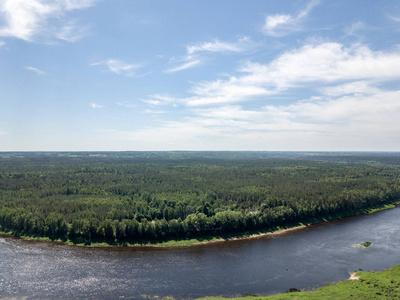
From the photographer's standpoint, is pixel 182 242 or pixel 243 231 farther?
pixel 243 231

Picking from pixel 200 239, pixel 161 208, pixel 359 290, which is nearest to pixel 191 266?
pixel 200 239

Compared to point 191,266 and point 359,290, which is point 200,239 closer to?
point 191,266

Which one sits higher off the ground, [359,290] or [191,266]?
[359,290]

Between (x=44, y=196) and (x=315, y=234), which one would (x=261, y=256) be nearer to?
(x=315, y=234)

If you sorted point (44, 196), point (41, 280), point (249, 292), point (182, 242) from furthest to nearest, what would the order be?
point (44, 196)
point (182, 242)
point (41, 280)
point (249, 292)

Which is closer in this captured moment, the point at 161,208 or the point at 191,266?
the point at 191,266

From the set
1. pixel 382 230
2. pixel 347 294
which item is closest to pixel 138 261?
pixel 347 294

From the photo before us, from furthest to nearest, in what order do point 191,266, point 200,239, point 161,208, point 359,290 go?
point 161,208 → point 200,239 → point 191,266 → point 359,290
